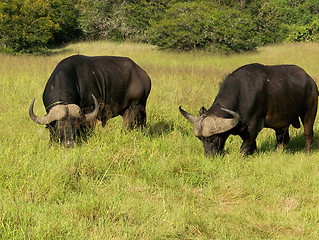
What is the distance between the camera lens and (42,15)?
93.8ft

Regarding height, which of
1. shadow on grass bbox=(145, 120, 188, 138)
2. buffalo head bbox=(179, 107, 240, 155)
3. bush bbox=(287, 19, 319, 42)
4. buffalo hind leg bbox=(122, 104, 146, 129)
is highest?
buffalo head bbox=(179, 107, 240, 155)

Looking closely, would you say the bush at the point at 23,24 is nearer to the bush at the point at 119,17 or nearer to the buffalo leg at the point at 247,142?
the bush at the point at 119,17

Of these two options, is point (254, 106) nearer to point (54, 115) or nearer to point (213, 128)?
point (213, 128)

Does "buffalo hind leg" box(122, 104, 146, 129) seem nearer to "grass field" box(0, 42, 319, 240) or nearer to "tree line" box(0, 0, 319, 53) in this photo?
"grass field" box(0, 42, 319, 240)

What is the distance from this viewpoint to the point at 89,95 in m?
7.04

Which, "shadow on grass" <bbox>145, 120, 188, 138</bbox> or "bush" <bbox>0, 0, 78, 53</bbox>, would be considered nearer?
"shadow on grass" <bbox>145, 120, 188, 138</bbox>

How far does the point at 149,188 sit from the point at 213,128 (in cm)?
148

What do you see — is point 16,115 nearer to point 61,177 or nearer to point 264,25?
point 61,177

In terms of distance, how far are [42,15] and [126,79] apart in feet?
75.9

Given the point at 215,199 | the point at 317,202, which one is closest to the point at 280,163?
the point at 317,202

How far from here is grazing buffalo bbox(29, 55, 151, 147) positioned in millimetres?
6018

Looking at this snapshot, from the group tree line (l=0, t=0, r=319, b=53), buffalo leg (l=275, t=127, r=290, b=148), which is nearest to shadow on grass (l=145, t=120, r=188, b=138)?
buffalo leg (l=275, t=127, r=290, b=148)

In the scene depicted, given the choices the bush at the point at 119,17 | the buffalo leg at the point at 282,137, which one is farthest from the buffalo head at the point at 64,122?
the bush at the point at 119,17

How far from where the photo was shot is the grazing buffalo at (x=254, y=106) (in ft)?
19.3
